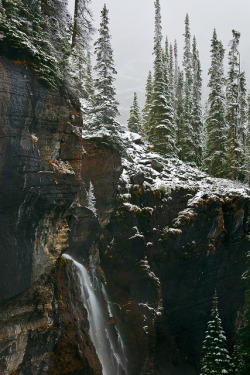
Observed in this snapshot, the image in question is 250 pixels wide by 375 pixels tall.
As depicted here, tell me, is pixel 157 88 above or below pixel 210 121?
above

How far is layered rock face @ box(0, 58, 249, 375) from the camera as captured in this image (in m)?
12.4

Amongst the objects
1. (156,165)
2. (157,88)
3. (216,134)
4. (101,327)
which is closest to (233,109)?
(216,134)

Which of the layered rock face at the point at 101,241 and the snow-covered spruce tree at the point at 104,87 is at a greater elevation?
the snow-covered spruce tree at the point at 104,87

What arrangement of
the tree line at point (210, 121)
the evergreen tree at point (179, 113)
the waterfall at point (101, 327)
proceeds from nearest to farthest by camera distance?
the waterfall at point (101, 327) < the tree line at point (210, 121) < the evergreen tree at point (179, 113)

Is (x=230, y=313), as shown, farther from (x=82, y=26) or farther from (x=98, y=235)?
(x=82, y=26)

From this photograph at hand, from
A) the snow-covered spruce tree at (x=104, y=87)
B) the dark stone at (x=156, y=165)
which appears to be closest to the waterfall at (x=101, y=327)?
the dark stone at (x=156, y=165)

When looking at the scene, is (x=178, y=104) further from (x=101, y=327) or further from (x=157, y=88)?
(x=101, y=327)

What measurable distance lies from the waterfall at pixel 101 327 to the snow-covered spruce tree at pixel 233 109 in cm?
1862

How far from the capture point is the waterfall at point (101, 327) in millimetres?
17391

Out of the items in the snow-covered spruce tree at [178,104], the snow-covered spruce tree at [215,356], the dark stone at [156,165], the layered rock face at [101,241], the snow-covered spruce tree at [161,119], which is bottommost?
the snow-covered spruce tree at [215,356]

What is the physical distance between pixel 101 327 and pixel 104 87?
57.5ft

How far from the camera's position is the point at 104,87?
75.3 feet

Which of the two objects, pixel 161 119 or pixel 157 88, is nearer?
pixel 161 119

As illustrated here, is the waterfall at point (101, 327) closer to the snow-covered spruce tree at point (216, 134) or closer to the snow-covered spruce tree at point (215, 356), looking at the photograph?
the snow-covered spruce tree at point (215, 356)
